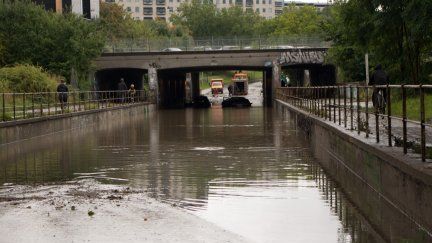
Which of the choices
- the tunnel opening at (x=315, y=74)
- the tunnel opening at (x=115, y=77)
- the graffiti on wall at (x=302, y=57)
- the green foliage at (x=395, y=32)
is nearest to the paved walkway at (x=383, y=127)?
the green foliage at (x=395, y=32)

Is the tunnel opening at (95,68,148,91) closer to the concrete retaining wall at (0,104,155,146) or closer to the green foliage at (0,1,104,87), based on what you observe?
the green foliage at (0,1,104,87)

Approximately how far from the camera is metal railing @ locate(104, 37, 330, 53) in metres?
87.9

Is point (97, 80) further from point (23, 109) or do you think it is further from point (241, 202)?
point (241, 202)

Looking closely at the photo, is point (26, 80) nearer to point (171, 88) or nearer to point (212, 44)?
point (212, 44)

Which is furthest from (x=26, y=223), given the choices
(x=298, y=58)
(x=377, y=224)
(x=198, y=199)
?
(x=298, y=58)

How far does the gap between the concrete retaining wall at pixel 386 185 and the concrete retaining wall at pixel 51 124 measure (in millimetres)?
11773

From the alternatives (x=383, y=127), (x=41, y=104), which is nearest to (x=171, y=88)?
(x=41, y=104)

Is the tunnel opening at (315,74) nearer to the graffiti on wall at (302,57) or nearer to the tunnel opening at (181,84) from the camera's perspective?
the graffiti on wall at (302,57)

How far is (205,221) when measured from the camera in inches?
473

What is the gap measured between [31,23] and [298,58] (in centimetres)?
2528

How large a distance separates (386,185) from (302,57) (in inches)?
2854

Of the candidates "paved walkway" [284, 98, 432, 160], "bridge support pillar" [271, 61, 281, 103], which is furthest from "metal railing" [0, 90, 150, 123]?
"bridge support pillar" [271, 61, 281, 103]

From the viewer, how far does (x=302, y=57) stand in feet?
282

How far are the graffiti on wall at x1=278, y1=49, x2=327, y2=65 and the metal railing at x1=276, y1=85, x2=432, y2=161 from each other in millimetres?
55987
